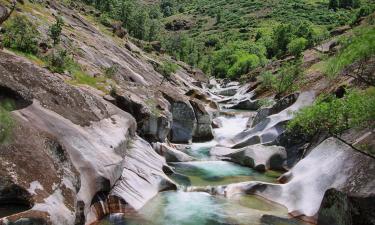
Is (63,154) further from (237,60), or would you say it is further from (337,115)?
(237,60)

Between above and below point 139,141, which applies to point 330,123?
above

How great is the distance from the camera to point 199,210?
3378 cm

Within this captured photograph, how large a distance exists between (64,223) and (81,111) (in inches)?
507

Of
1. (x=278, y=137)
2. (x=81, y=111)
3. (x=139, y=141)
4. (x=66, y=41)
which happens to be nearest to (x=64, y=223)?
(x=81, y=111)

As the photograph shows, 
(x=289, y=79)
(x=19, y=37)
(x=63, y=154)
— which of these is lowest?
(x=63, y=154)

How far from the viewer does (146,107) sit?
157 feet

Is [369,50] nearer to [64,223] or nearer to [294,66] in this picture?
[64,223]

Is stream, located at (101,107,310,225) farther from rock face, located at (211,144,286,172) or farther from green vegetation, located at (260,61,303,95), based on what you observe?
green vegetation, located at (260,61,303,95)

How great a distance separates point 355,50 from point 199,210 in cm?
1796

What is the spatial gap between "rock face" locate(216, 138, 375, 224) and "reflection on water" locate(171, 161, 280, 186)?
396 centimetres

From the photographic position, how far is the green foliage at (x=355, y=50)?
70.8 feet

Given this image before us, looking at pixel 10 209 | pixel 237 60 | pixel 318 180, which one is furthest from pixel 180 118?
pixel 237 60

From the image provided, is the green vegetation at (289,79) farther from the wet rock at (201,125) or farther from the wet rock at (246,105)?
the wet rock at (201,125)

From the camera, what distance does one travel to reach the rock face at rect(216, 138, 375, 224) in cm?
2817
